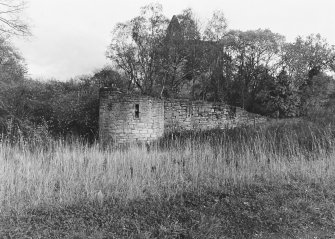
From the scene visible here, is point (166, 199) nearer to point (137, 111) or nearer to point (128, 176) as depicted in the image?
point (128, 176)

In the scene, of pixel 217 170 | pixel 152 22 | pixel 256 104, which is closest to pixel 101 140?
pixel 217 170

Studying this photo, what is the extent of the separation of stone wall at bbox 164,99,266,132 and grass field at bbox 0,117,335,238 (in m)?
9.00

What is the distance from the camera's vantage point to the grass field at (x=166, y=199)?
3.25 metres

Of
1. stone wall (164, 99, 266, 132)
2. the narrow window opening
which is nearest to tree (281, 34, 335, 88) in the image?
stone wall (164, 99, 266, 132)

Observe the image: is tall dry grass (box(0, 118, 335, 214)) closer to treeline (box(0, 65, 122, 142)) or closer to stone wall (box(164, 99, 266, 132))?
treeline (box(0, 65, 122, 142))

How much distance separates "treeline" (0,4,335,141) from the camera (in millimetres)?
14453

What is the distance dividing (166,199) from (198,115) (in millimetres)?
11487

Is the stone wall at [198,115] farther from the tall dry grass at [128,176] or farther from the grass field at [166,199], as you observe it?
the grass field at [166,199]

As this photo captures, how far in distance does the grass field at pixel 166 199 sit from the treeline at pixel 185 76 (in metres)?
8.94

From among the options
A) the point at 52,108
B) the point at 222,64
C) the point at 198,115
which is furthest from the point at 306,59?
the point at 52,108

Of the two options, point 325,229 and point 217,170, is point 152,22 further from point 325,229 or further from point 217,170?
point 325,229

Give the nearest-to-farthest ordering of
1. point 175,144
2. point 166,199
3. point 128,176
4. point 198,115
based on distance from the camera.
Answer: point 166,199, point 128,176, point 175,144, point 198,115

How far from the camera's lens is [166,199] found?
4.00 meters

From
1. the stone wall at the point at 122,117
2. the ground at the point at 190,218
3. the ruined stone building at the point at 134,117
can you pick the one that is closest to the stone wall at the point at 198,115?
the ruined stone building at the point at 134,117
